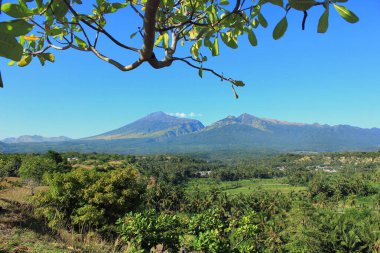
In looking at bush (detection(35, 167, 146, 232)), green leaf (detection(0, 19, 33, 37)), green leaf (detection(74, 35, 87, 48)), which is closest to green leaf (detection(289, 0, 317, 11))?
green leaf (detection(0, 19, 33, 37))

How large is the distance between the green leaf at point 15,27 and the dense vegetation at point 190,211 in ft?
17.2

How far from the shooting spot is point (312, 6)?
790 millimetres

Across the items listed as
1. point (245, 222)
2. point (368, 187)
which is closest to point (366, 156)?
point (368, 187)

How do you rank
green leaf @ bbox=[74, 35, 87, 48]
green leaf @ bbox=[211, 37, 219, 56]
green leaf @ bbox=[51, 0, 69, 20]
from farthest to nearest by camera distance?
green leaf @ bbox=[74, 35, 87, 48]
green leaf @ bbox=[211, 37, 219, 56]
green leaf @ bbox=[51, 0, 69, 20]

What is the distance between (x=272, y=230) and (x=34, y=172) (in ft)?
97.0

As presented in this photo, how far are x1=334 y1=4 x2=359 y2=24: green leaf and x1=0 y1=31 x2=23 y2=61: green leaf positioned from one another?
0.76 metres

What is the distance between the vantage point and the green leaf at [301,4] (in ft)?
2.59

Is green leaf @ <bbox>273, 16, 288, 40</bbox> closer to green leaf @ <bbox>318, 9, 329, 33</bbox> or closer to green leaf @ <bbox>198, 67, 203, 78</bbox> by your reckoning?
green leaf @ <bbox>318, 9, 329, 33</bbox>

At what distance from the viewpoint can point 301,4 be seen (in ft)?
2.62

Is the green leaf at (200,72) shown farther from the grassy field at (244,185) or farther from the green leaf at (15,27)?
the grassy field at (244,185)

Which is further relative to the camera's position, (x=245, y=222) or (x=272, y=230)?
(x=272, y=230)

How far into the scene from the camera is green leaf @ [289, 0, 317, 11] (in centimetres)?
79

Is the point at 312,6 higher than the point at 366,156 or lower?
higher

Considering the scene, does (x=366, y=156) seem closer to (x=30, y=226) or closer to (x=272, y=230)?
(x=272, y=230)
